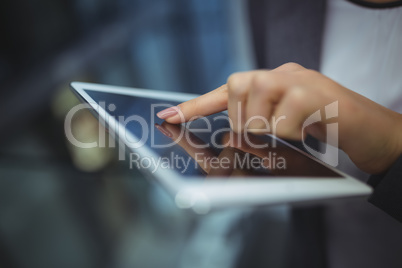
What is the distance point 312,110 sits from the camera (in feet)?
0.92

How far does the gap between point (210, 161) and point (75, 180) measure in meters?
0.61

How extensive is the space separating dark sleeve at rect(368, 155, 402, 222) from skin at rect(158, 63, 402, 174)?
25 mm

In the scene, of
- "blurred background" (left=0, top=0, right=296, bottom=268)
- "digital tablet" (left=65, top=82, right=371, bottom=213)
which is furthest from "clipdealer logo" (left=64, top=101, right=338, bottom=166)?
"blurred background" (left=0, top=0, right=296, bottom=268)

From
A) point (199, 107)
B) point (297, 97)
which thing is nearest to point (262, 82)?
point (297, 97)

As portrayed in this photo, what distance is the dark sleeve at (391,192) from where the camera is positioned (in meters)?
0.31

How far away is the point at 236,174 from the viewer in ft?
0.80

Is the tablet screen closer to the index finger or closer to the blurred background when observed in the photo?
the index finger

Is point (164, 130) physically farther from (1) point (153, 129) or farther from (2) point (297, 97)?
(2) point (297, 97)

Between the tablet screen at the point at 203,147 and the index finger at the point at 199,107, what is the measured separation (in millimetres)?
13

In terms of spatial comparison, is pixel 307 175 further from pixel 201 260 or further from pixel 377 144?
pixel 201 260

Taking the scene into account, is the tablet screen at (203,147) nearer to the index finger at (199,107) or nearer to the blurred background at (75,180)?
the index finger at (199,107)

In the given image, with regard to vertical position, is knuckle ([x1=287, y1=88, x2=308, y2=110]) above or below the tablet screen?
above

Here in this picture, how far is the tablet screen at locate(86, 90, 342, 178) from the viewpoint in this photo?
263 millimetres

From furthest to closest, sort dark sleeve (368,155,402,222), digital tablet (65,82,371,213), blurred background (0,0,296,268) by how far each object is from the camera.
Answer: blurred background (0,0,296,268) < dark sleeve (368,155,402,222) < digital tablet (65,82,371,213)
